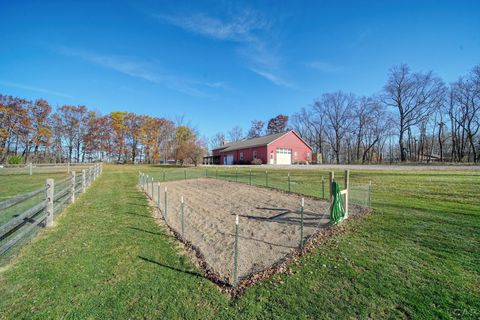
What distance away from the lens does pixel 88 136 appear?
48.8 meters

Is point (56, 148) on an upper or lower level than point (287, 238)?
upper

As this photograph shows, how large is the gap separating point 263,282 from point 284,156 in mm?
36803

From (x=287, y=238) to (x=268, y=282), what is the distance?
2.15 meters

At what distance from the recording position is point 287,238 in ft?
18.7

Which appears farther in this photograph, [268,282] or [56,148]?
[56,148]

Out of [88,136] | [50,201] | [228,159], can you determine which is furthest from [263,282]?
[88,136]

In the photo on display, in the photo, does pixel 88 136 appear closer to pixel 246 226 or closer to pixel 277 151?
pixel 277 151

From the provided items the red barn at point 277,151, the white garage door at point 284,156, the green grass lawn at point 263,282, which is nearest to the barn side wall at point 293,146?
the red barn at point 277,151

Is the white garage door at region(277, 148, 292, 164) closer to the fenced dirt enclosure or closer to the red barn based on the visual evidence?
the red barn

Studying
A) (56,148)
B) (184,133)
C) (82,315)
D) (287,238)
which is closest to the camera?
(82,315)

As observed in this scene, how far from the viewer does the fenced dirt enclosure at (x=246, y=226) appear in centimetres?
455

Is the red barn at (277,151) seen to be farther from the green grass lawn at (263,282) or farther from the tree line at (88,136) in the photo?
the green grass lawn at (263,282)

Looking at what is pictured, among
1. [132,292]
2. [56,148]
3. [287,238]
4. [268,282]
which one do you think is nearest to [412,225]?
[287,238]

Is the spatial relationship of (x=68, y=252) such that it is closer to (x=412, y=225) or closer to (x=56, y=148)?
(x=412, y=225)
